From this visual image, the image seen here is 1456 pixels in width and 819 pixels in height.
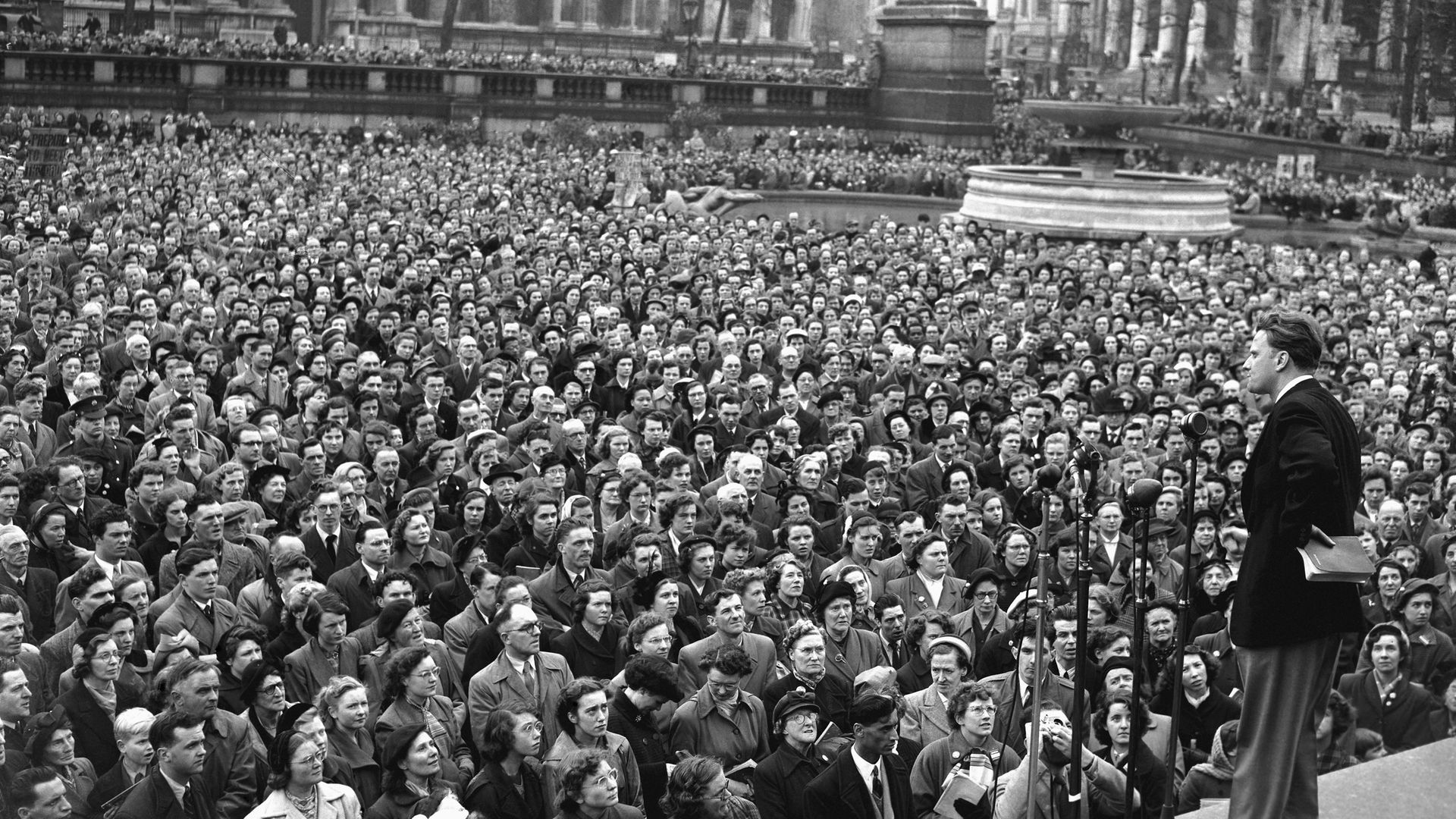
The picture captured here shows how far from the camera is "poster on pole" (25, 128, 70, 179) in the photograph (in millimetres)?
28805

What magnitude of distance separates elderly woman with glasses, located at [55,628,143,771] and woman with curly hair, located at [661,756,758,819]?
2691 millimetres

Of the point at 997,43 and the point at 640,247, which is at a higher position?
the point at 997,43

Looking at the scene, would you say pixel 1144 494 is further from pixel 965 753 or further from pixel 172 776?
pixel 172 776

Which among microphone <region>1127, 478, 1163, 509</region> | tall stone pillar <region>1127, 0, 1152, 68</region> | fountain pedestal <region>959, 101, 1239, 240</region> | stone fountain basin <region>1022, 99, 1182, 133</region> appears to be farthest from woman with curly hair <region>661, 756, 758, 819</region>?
tall stone pillar <region>1127, 0, 1152, 68</region>

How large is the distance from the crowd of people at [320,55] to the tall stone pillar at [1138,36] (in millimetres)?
28740

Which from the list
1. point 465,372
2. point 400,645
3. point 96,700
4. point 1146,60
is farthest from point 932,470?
point 1146,60

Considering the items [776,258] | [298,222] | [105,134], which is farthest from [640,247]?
[105,134]

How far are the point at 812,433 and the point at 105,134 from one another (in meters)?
28.6

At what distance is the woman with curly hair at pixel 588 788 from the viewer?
269 inches

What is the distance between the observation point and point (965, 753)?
7.56 m

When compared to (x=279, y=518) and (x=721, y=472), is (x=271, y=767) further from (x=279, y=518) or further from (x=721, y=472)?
(x=721, y=472)

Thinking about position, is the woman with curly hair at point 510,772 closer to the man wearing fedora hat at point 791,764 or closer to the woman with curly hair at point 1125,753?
the man wearing fedora hat at point 791,764

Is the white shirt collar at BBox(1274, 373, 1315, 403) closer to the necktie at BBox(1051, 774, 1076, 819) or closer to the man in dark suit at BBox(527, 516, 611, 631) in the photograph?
the necktie at BBox(1051, 774, 1076, 819)

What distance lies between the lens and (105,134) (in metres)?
38.6
